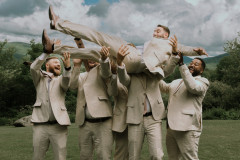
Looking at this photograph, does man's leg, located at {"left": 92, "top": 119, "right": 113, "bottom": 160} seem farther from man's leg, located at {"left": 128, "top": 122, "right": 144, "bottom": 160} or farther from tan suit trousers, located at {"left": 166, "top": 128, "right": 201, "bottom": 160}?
tan suit trousers, located at {"left": 166, "top": 128, "right": 201, "bottom": 160}

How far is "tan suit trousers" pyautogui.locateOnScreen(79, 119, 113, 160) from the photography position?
4844 mm

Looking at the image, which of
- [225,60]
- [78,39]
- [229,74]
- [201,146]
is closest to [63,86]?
[78,39]

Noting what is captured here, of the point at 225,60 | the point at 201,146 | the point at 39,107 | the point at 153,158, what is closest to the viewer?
the point at 153,158

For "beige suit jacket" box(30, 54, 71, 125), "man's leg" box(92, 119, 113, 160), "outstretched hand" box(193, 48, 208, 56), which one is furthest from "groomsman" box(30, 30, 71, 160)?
"outstretched hand" box(193, 48, 208, 56)

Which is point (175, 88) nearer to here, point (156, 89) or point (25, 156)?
point (156, 89)

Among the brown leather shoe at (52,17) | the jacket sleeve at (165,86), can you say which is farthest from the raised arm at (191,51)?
the brown leather shoe at (52,17)

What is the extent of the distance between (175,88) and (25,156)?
233 inches

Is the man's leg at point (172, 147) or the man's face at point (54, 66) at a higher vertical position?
the man's face at point (54, 66)

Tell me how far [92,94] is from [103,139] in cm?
78

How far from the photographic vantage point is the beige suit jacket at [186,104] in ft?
15.4

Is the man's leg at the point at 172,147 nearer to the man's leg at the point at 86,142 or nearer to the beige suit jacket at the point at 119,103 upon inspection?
the beige suit jacket at the point at 119,103

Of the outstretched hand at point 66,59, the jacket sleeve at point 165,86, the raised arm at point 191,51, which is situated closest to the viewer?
the outstretched hand at point 66,59

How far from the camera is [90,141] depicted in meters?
4.96

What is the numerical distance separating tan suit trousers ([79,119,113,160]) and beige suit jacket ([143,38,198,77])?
3.95ft
